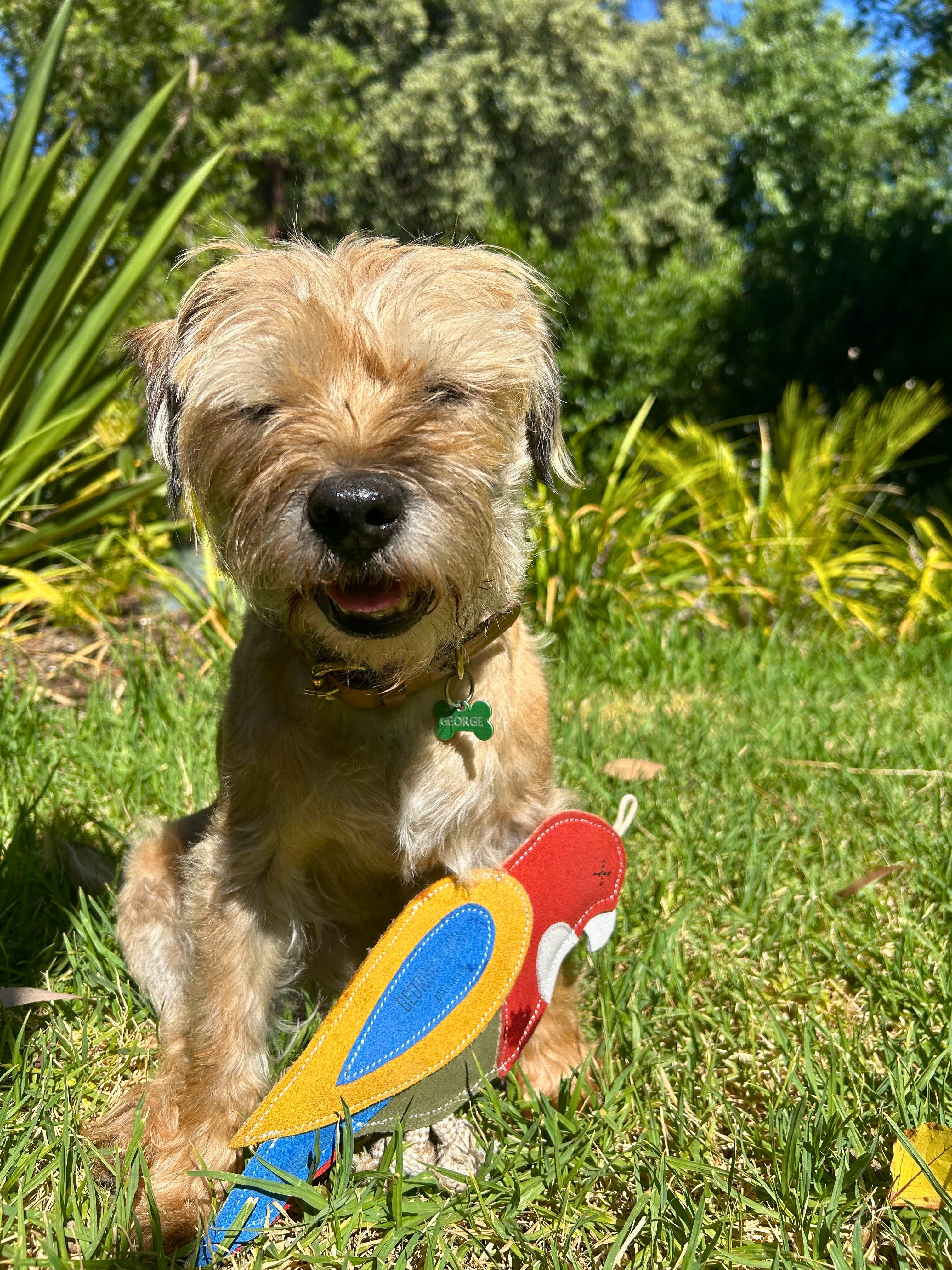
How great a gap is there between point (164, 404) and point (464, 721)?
39.2 inches

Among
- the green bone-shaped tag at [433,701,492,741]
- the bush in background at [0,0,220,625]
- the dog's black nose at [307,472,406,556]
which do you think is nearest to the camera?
the dog's black nose at [307,472,406,556]

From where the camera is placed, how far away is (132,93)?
9844 mm

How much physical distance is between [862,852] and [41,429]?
398cm

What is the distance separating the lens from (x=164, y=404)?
211 centimetres

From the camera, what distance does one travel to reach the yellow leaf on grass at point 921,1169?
5.41 feet

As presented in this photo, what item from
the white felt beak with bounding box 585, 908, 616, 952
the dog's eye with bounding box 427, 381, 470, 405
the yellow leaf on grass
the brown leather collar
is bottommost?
the white felt beak with bounding box 585, 908, 616, 952

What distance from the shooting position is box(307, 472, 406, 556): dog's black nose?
5.26ft

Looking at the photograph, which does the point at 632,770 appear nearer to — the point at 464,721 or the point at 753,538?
the point at 464,721

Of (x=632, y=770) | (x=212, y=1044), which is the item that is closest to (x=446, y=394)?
(x=212, y=1044)

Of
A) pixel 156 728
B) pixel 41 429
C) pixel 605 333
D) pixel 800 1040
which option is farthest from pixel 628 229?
pixel 800 1040

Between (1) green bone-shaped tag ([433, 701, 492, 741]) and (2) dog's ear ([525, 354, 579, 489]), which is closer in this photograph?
(1) green bone-shaped tag ([433, 701, 492, 741])

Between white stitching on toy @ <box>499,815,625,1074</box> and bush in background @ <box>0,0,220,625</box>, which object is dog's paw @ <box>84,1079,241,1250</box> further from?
bush in background @ <box>0,0,220,625</box>

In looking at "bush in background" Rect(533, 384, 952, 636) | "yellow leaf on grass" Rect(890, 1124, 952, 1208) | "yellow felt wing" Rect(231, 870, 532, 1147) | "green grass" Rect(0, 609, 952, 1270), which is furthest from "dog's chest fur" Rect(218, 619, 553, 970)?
"bush in background" Rect(533, 384, 952, 636)

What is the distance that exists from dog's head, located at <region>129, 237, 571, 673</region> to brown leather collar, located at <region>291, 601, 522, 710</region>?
40 mm
